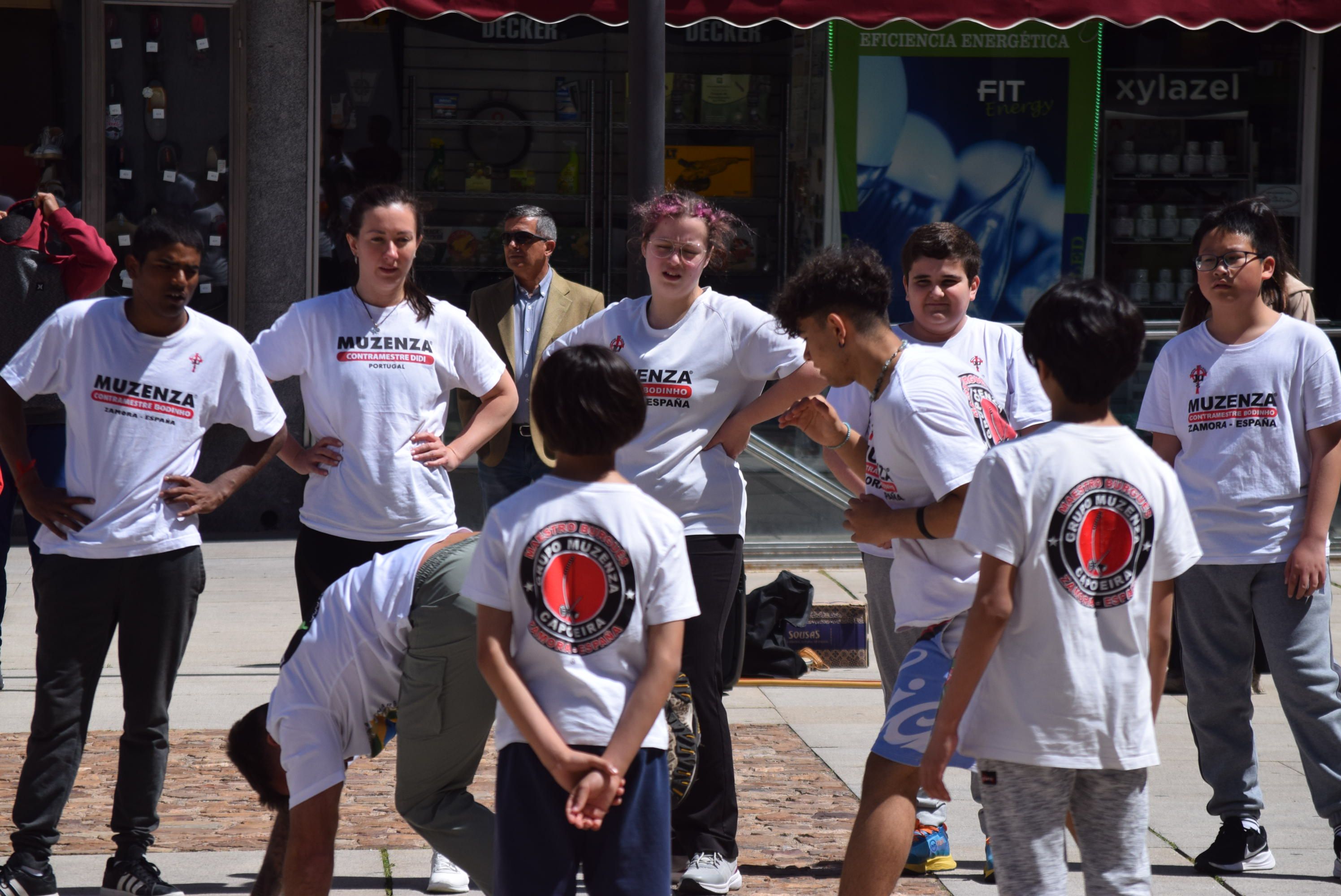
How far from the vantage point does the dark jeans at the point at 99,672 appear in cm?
424

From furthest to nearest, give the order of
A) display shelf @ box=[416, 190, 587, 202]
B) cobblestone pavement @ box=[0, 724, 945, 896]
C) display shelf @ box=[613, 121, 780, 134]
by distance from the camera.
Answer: display shelf @ box=[613, 121, 780, 134], display shelf @ box=[416, 190, 587, 202], cobblestone pavement @ box=[0, 724, 945, 896]

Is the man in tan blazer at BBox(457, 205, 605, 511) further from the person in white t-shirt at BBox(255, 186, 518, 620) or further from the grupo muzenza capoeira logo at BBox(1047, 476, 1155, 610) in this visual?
the grupo muzenza capoeira logo at BBox(1047, 476, 1155, 610)

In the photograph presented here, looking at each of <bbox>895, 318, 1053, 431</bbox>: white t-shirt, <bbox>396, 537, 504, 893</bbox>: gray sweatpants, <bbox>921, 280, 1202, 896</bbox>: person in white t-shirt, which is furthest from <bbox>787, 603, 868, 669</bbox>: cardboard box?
<bbox>921, 280, 1202, 896</bbox>: person in white t-shirt

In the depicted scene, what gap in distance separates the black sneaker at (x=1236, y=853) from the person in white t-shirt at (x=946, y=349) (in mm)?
740

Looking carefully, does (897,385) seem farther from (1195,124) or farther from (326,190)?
(1195,124)

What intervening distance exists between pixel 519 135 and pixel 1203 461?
7.52 metres

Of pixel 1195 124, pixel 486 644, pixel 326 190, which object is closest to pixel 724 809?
pixel 486 644

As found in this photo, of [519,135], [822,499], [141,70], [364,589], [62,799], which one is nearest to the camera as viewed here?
[364,589]

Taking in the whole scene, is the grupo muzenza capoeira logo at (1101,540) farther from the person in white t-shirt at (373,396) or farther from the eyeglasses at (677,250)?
the person in white t-shirt at (373,396)

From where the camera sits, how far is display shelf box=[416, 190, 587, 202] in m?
11.2

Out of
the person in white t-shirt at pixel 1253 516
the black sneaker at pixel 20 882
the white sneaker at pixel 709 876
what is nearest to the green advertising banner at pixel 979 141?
the person in white t-shirt at pixel 1253 516

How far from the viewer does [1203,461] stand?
182 inches

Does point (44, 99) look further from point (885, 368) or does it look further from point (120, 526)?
point (885, 368)

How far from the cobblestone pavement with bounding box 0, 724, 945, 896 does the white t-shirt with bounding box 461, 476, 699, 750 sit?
66.2 inches
